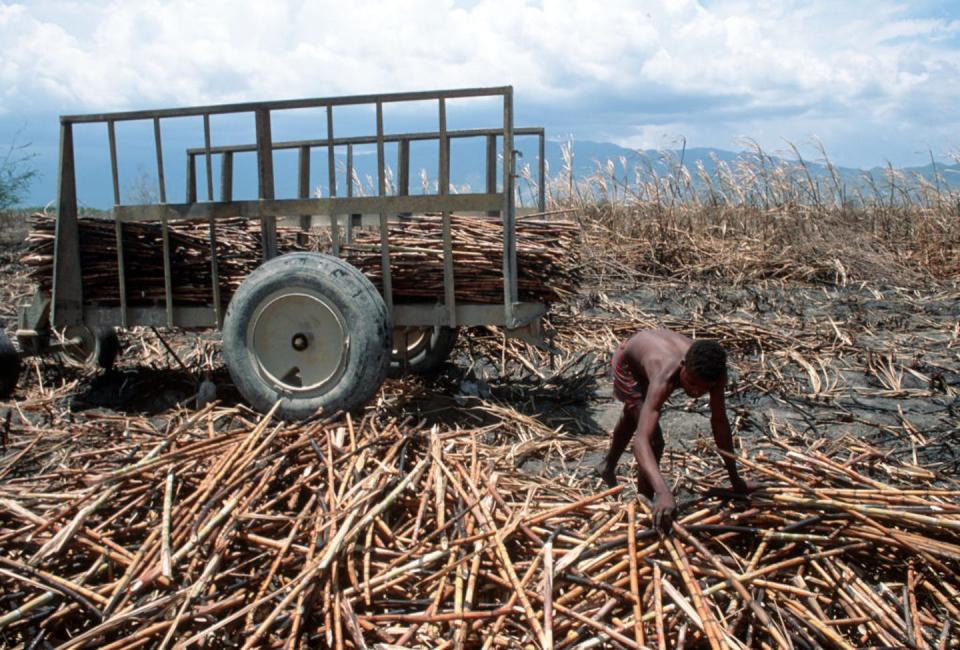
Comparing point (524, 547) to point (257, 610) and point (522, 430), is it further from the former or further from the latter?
point (522, 430)

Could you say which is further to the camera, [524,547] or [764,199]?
[764,199]

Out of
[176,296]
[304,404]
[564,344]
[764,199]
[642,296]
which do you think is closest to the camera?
[304,404]

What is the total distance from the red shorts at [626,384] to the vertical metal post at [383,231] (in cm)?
158

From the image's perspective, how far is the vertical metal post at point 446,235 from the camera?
5074mm

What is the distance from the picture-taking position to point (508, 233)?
515 cm

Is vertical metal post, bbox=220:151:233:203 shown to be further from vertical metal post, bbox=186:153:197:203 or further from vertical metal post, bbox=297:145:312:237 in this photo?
vertical metal post, bbox=297:145:312:237

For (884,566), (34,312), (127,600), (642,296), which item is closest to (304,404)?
(127,600)

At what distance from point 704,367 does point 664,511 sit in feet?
2.24

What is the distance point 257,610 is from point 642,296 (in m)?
6.94

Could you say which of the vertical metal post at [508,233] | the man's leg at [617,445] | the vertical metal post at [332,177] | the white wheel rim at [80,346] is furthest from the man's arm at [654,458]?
the white wheel rim at [80,346]

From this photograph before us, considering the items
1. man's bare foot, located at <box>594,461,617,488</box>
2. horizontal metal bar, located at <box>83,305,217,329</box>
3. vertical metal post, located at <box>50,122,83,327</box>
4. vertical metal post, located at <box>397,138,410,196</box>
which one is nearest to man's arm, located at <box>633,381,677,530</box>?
man's bare foot, located at <box>594,461,617,488</box>

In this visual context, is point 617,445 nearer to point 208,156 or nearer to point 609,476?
point 609,476

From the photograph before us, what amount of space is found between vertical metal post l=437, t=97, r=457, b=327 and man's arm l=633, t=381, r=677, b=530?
1833 millimetres

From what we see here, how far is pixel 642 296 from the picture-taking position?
9.34 meters
